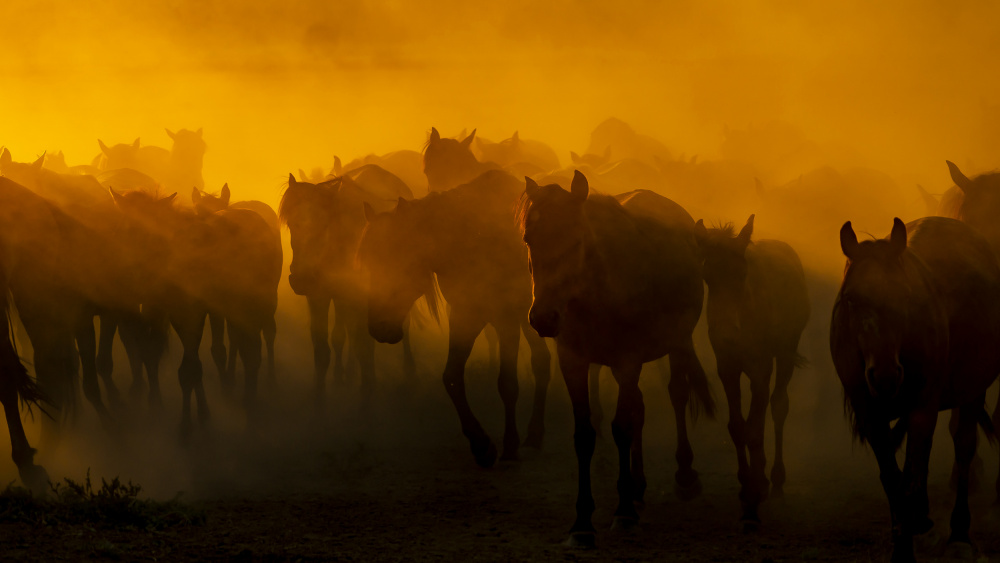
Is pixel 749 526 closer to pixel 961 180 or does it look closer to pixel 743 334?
pixel 743 334

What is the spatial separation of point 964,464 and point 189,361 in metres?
8.40

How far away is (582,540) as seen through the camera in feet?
23.7

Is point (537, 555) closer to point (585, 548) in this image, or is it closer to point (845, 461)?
point (585, 548)

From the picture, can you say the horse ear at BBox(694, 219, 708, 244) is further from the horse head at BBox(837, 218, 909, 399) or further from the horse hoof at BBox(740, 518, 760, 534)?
the horse hoof at BBox(740, 518, 760, 534)

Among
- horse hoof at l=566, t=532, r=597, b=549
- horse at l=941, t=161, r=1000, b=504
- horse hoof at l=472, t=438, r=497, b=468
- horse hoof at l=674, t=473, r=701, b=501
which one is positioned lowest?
horse hoof at l=566, t=532, r=597, b=549

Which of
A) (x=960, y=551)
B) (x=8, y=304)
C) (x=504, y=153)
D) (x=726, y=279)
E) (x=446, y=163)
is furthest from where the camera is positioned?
(x=504, y=153)

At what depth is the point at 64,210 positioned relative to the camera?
13.1 m

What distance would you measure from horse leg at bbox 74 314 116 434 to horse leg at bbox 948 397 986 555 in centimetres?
853

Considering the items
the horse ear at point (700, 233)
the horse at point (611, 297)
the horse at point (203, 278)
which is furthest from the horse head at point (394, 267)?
the horse ear at point (700, 233)

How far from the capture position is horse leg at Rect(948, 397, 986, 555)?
693 cm

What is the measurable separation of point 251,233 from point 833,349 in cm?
929

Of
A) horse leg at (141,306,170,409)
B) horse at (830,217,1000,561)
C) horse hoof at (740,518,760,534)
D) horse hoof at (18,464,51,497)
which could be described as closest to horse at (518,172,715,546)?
horse hoof at (740,518,760,534)

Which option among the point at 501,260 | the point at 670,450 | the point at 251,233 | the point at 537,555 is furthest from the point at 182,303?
the point at 537,555

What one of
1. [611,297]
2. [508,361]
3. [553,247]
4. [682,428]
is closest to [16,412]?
[508,361]
